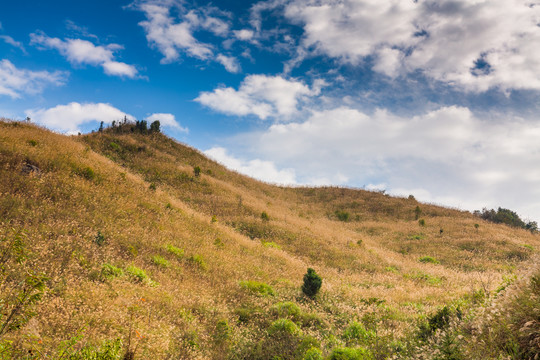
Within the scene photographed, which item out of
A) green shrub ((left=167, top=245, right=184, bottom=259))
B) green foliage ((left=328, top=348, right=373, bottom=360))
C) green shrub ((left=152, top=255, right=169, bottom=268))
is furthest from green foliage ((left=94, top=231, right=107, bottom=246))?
green foliage ((left=328, top=348, right=373, bottom=360))

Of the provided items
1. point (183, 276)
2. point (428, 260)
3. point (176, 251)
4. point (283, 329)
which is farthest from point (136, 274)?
point (428, 260)

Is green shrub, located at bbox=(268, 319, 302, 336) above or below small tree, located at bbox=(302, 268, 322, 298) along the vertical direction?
below

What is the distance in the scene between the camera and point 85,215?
41.3ft

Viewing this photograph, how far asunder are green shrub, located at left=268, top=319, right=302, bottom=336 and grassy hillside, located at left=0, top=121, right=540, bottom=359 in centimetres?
4

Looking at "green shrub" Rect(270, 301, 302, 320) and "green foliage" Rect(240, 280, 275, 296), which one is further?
"green foliage" Rect(240, 280, 275, 296)

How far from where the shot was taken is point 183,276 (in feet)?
36.6

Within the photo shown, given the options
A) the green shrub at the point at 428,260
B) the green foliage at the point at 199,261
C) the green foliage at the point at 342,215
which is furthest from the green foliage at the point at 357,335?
the green foliage at the point at 342,215

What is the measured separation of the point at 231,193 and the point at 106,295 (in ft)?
79.3

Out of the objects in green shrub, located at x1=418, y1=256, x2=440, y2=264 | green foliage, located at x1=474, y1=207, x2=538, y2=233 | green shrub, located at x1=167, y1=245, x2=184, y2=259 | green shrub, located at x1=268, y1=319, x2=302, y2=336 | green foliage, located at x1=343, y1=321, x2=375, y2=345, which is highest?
green foliage, located at x1=474, y1=207, x2=538, y2=233

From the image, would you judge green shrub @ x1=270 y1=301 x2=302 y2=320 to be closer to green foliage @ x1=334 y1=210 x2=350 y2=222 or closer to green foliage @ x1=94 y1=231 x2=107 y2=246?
green foliage @ x1=94 y1=231 x2=107 y2=246

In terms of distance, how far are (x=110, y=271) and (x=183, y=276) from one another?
9.19ft

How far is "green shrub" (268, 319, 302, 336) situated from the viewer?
815 cm

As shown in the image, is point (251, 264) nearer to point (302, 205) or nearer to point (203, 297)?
point (203, 297)

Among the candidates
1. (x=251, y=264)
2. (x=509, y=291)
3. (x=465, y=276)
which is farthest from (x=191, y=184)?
(x=509, y=291)
